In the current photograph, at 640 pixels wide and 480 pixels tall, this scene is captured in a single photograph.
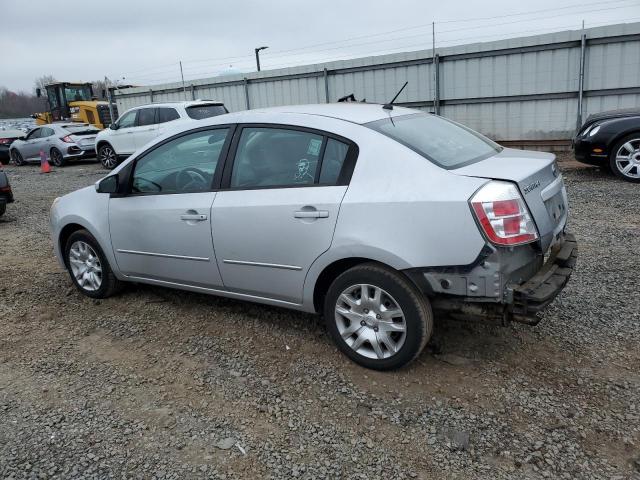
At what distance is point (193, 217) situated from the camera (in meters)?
3.84

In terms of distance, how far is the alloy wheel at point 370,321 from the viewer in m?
3.17

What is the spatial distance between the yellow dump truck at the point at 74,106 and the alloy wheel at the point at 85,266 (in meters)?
19.0

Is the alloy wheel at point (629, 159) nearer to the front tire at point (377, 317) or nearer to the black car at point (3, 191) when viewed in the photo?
the front tire at point (377, 317)

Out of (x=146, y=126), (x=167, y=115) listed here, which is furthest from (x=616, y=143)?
(x=146, y=126)

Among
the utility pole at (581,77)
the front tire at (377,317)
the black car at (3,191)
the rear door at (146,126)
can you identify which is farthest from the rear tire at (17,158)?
the front tire at (377,317)

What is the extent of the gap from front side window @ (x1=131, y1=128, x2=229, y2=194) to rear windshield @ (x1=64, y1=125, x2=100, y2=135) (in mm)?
14520

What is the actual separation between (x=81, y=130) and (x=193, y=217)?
15398 millimetres

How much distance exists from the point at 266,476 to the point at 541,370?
182 centimetres

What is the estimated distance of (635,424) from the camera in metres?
2.72

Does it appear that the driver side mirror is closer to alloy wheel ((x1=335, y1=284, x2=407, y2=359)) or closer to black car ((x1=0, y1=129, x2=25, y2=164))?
alloy wheel ((x1=335, y1=284, x2=407, y2=359))

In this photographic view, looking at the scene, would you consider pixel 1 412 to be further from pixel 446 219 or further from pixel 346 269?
pixel 446 219

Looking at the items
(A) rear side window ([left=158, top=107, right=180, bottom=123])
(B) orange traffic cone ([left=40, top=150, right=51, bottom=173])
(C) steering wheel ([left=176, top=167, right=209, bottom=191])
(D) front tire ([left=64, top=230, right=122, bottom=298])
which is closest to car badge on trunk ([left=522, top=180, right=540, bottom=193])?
(C) steering wheel ([left=176, top=167, right=209, bottom=191])

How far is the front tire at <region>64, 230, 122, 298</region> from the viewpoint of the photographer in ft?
15.3

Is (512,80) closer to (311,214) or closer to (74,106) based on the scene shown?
(311,214)
